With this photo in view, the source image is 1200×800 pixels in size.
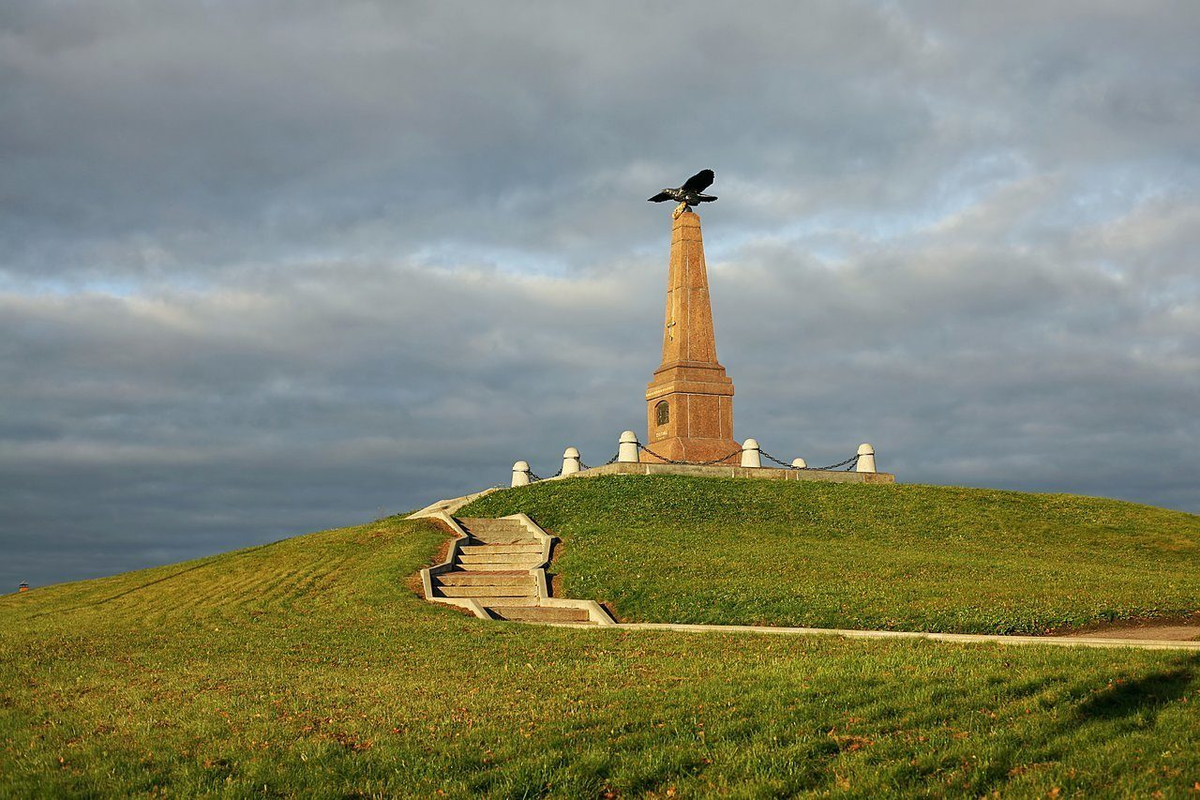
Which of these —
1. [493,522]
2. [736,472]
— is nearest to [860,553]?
[493,522]

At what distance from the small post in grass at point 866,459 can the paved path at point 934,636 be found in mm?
21520

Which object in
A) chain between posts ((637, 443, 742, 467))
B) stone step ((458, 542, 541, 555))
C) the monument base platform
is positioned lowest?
stone step ((458, 542, 541, 555))

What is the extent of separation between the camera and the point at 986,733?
28.5 ft

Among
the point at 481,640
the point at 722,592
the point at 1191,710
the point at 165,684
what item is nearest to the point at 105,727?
the point at 165,684

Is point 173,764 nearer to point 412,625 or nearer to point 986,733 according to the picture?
point 986,733

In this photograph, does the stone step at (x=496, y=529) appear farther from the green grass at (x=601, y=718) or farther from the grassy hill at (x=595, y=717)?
the green grass at (x=601, y=718)

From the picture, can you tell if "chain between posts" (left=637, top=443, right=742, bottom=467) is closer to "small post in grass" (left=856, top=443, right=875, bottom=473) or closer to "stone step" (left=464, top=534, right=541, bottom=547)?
"small post in grass" (left=856, top=443, right=875, bottom=473)

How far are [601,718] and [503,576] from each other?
49.6 ft

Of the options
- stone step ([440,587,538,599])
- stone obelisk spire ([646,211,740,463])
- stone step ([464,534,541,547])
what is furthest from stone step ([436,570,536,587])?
stone obelisk spire ([646,211,740,463])

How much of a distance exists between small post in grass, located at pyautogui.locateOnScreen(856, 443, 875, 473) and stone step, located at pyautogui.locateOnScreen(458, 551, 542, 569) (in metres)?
17.0

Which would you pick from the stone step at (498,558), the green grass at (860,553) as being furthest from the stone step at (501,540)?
the stone step at (498,558)

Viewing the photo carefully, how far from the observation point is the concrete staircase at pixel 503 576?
69.8 feet

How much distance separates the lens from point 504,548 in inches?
1073

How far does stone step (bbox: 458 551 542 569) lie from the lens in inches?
1029
